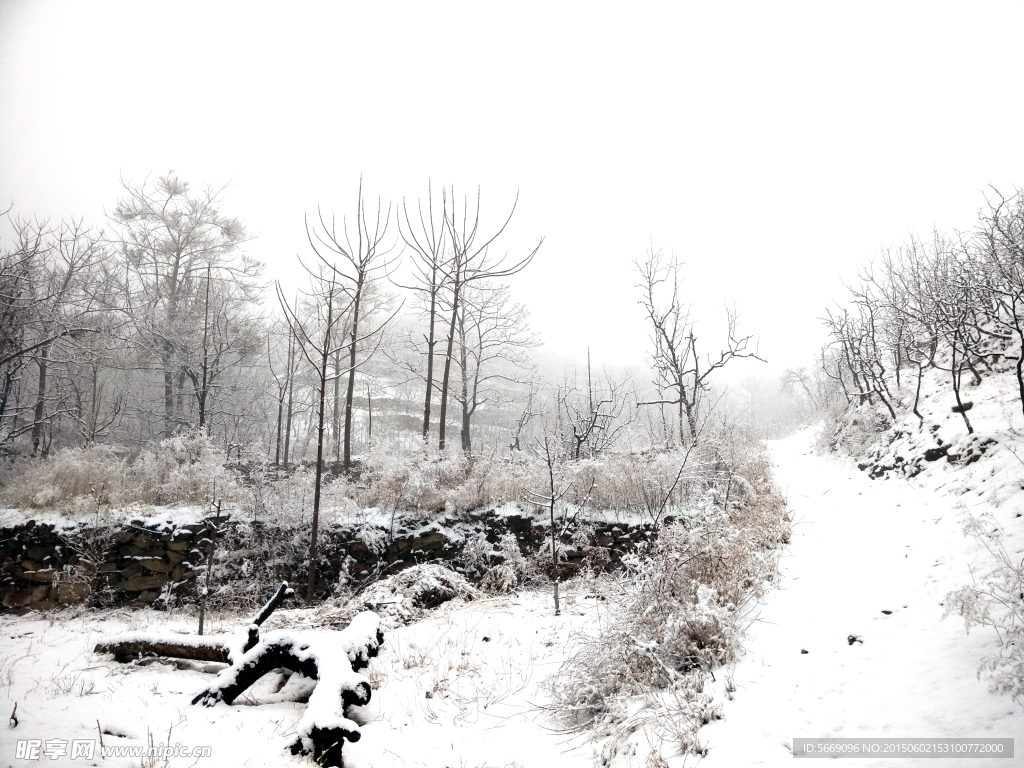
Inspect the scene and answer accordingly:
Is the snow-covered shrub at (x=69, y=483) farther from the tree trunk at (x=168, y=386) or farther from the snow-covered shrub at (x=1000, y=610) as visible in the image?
the snow-covered shrub at (x=1000, y=610)

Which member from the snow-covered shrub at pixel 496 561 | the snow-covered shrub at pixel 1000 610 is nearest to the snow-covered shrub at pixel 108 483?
the snow-covered shrub at pixel 496 561

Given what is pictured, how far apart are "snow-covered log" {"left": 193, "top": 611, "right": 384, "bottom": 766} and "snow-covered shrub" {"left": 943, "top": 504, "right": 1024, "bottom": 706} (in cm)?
403

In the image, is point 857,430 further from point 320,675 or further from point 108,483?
point 108,483

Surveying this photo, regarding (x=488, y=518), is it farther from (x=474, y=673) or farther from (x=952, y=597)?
(x=952, y=597)

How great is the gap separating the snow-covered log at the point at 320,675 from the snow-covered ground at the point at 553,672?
0.46 ft

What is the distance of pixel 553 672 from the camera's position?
14.1ft

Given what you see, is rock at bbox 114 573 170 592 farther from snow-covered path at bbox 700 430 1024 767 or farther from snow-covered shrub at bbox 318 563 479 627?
snow-covered path at bbox 700 430 1024 767

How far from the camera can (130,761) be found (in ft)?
8.06

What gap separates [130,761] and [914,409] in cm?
1316

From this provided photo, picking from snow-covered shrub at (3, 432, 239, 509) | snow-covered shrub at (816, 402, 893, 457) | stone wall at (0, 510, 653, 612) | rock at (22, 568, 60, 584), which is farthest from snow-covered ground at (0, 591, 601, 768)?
snow-covered shrub at (816, 402, 893, 457)

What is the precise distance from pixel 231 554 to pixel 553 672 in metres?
6.06

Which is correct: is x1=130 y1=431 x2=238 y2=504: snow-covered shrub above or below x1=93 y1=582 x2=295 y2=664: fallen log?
above

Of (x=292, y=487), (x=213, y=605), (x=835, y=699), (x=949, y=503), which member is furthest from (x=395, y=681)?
(x=949, y=503)

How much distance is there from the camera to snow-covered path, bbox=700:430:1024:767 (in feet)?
8.79
